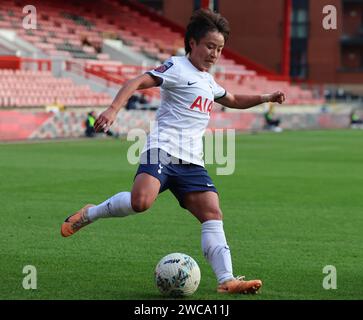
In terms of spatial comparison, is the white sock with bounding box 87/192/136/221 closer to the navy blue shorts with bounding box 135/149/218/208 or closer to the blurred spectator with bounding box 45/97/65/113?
the navy blue shorts with bounding box 135/149/218/208

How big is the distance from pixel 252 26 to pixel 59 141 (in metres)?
46.6

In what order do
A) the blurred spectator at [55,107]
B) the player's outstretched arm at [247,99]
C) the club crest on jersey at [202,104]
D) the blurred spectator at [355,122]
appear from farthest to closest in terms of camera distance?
the blurred spectator at [355,122], the blurred spectator at [55,107], the player's outstretched arm at [247,99], the club crest on jersey at [202,104]

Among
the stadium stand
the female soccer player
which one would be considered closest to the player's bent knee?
the female soccer player

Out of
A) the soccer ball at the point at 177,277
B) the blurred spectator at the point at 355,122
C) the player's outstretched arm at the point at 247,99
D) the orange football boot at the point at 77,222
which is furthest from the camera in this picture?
the blurred spectator at the point at 355,122

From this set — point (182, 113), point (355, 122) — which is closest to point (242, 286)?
point (182, 113)

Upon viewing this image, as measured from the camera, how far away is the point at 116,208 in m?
7.37

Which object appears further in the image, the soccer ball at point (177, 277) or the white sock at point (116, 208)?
the white sock at point (116, 208)

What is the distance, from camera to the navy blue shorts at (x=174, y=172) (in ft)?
23.7

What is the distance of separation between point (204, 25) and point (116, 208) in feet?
5.03

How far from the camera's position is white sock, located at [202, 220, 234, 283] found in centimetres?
727

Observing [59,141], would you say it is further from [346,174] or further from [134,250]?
[134,250]

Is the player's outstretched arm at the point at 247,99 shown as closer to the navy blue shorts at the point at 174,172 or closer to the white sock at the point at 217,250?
the navy blue shorts at the point at 174,172

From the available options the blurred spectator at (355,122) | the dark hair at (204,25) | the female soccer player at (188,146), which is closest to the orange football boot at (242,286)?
the female soccer player at (188,146)

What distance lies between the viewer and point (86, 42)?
150 ft
